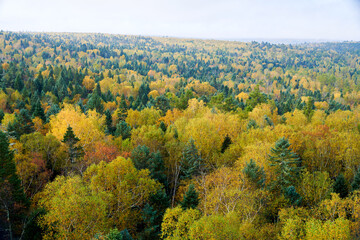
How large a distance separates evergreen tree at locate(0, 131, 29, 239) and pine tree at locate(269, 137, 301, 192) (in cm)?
3221

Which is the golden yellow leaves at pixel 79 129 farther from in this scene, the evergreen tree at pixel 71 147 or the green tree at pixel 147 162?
the green tree at pixel 147 162

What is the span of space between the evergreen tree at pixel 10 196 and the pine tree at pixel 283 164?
32215 mm

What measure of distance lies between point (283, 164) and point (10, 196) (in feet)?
114

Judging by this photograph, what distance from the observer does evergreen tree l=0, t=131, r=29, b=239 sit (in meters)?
24.1

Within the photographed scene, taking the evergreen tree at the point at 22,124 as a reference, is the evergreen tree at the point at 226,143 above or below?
below

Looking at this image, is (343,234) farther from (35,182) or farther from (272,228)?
(35,182)

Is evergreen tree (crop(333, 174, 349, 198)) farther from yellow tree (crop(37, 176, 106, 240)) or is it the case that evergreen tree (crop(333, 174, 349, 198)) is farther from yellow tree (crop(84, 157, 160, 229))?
yellow tree (crop(37, 176, 106, 240))

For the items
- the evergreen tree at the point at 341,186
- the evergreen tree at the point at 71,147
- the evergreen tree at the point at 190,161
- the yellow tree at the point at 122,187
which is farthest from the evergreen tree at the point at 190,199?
the evergreen tree at the point at 341,186

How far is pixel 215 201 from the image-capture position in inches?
1063

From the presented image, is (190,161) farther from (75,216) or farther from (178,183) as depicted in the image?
(75,216)

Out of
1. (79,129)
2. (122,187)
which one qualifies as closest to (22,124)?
(79,129)

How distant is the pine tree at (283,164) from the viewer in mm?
33562

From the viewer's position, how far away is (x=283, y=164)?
3419cm

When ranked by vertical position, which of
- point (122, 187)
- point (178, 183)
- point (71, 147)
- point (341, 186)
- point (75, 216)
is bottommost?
point (178, 183)
